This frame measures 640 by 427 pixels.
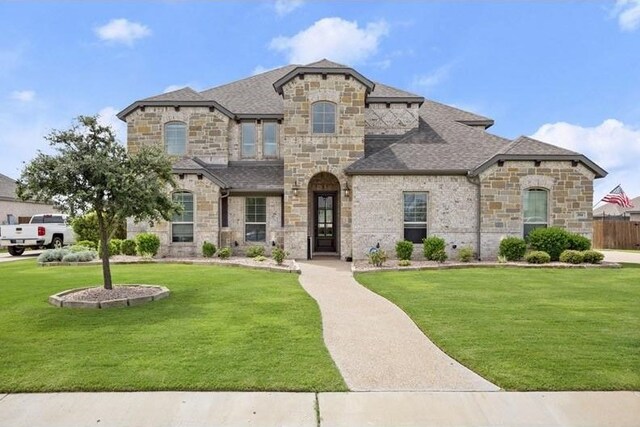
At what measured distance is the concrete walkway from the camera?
477cm

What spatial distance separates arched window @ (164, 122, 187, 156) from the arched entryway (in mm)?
5891

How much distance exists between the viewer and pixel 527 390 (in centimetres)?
451

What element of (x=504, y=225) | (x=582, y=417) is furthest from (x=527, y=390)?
(x=504, y=225)

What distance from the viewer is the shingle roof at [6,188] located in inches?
1194

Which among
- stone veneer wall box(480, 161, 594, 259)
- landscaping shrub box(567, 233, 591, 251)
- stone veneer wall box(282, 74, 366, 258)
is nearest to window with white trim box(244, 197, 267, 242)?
stone veneer wall box(282, 74, 366, 258)

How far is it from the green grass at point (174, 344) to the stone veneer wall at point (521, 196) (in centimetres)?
907

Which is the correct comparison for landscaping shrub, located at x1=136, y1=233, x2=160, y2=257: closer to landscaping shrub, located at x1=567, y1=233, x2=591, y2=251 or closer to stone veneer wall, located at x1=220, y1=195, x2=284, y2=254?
stone veneer wall, located at x1=220, y1=195, x2=284, y2=254

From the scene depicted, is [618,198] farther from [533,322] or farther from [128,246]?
[128,246]

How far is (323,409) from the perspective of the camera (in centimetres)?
410

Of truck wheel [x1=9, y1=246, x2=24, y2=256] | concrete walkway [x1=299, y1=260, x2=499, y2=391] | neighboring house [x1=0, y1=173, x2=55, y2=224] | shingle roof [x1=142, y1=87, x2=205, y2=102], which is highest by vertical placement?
shingle roof [x1=142, y1=87, x2=205, y2=102]

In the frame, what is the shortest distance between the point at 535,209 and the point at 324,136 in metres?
8.50

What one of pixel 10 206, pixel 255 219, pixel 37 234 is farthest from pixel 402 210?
pixel 10 206

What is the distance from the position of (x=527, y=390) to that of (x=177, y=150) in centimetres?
1733

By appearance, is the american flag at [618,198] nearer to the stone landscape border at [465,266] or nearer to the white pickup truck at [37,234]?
the stone landscape border at [465,266]
